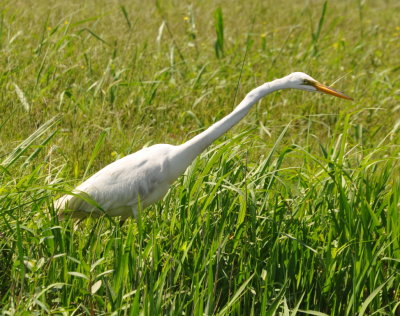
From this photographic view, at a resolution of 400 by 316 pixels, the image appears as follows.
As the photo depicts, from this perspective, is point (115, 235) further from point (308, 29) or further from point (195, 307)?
point (308, 29)

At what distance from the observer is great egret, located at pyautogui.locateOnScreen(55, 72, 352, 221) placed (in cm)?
411

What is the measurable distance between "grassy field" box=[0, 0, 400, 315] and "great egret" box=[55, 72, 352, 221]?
10 centimetres

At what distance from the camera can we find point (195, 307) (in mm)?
3307

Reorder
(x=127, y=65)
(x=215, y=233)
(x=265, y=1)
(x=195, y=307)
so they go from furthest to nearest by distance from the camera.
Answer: (x=265, y=1)
(x=127, y=65)
(x=215, y=233)
(x=195, y=307)

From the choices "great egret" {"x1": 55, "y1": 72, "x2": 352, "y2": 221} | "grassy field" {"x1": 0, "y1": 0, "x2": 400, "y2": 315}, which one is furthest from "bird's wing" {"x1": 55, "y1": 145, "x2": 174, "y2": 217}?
"grassy field" {"x1": 0, "y1": 0, "x2": 400, "y2": 315}

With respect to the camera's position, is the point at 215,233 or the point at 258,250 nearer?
the point at 215,233

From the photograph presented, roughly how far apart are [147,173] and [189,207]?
1.29 ft

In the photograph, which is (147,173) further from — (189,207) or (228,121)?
(228,121)

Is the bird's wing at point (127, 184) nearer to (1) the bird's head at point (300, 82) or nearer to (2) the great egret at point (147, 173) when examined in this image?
(2) the great egret at point (147, 173)

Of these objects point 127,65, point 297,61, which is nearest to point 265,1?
point 297,61

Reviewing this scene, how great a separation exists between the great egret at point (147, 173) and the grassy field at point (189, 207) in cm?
10

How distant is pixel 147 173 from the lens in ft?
13.9

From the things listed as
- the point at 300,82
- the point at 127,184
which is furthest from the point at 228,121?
the point at 127,184

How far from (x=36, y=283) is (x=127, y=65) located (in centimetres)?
375
